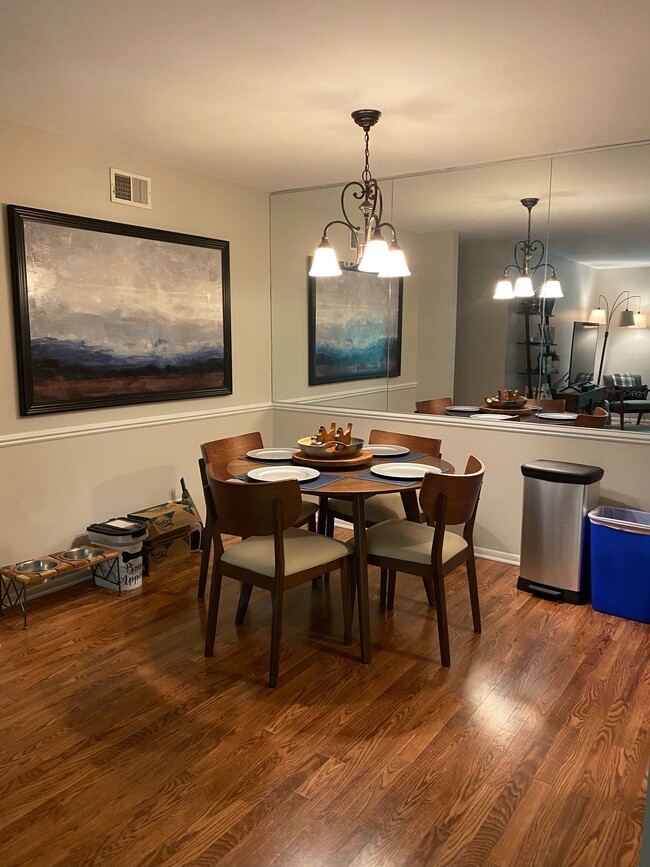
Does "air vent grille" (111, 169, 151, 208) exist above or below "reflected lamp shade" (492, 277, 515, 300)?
above

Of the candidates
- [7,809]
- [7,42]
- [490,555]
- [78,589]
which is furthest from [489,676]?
[7,42]

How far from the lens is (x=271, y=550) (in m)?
2.74

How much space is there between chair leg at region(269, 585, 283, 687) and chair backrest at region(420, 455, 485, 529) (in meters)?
0.70

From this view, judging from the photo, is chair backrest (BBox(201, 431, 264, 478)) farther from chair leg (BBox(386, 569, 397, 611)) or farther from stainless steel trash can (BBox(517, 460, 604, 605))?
stainless steel trash can (BBox(517, 460, 604, 605))

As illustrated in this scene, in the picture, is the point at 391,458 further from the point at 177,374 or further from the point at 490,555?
the point at 177,374

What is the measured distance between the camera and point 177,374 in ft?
13.7

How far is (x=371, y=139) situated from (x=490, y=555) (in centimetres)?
257

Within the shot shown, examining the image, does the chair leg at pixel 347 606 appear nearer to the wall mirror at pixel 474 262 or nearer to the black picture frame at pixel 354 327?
the wall mirror at pixel 474 262

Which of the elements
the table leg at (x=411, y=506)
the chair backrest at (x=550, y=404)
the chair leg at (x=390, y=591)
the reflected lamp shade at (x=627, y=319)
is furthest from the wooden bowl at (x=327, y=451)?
the reflected lamp shade at (x=627, y=319)

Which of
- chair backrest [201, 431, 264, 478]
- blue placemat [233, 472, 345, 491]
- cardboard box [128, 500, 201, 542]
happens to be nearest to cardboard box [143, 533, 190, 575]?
cardboard box [128, 500, 201, 542]

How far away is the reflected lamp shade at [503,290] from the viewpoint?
152 inches

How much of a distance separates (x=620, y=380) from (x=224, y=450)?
2.22 metres

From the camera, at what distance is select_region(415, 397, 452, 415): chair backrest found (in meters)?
4.20

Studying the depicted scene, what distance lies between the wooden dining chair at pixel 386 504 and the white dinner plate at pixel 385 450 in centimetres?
16
